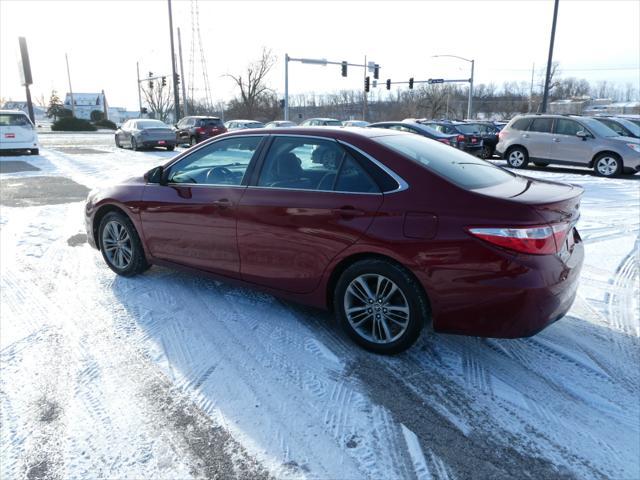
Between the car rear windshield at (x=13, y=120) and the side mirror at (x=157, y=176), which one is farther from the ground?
the car rear windshield at (x=13, y=120)

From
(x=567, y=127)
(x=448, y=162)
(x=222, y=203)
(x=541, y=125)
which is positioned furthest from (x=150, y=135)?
(x=448, y=162)

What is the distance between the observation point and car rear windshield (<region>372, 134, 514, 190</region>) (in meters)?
3.42

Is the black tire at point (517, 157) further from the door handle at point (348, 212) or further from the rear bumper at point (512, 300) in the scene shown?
the door handle at point (348, 212)

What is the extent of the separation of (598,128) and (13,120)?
20057 mm

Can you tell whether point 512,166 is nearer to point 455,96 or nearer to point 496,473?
point 496,473

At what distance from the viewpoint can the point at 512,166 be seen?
15570 millimetres

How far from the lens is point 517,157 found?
15406 mm

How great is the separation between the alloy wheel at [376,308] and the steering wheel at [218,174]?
1561 mm

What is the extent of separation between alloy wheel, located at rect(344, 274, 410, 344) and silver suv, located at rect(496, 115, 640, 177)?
41.6 ft

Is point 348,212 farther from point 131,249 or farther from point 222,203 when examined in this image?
point 131,249

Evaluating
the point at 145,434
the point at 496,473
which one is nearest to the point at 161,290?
the point at 145,434

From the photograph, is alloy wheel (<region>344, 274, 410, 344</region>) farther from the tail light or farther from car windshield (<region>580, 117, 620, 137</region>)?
car windshield (<region>580, 117, 620, 137</region>)

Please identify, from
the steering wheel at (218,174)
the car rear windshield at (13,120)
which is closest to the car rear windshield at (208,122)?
the car rear windshield at (13,120)

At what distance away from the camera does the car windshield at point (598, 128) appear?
13719 millimetres
